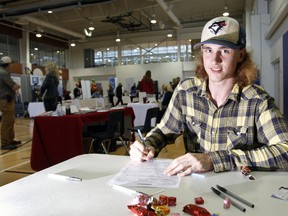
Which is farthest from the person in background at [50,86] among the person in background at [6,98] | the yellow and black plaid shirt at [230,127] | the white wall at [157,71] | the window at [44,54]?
the window at [44,54]

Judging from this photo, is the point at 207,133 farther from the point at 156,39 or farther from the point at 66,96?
the point at 156,39

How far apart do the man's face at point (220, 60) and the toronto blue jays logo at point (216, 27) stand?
6 centimetres

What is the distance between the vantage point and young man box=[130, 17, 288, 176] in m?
1.02

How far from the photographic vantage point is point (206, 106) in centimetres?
131

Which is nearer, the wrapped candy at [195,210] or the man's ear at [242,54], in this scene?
the wrapped candy at [195,210]

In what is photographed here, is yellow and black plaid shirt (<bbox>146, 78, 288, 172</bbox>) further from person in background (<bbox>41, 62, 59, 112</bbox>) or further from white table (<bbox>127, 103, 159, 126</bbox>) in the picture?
white table (<bbox>127, 103, 159, 126</bbox>)

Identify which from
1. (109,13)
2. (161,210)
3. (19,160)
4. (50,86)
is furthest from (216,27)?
(109,13)

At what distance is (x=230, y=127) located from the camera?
1.23 meters

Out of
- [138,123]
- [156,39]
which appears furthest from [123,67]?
[138,123]

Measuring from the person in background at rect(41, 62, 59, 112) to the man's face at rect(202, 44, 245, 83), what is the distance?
370 cm

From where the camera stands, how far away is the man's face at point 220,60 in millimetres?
1197

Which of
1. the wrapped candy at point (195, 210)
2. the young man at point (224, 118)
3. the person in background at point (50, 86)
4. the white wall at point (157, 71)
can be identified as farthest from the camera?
the white wall at point (157, 71)

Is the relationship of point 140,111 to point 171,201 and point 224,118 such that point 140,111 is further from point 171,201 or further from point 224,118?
point 171,201

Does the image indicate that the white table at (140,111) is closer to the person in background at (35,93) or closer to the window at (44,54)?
the person in background at (35,93)
